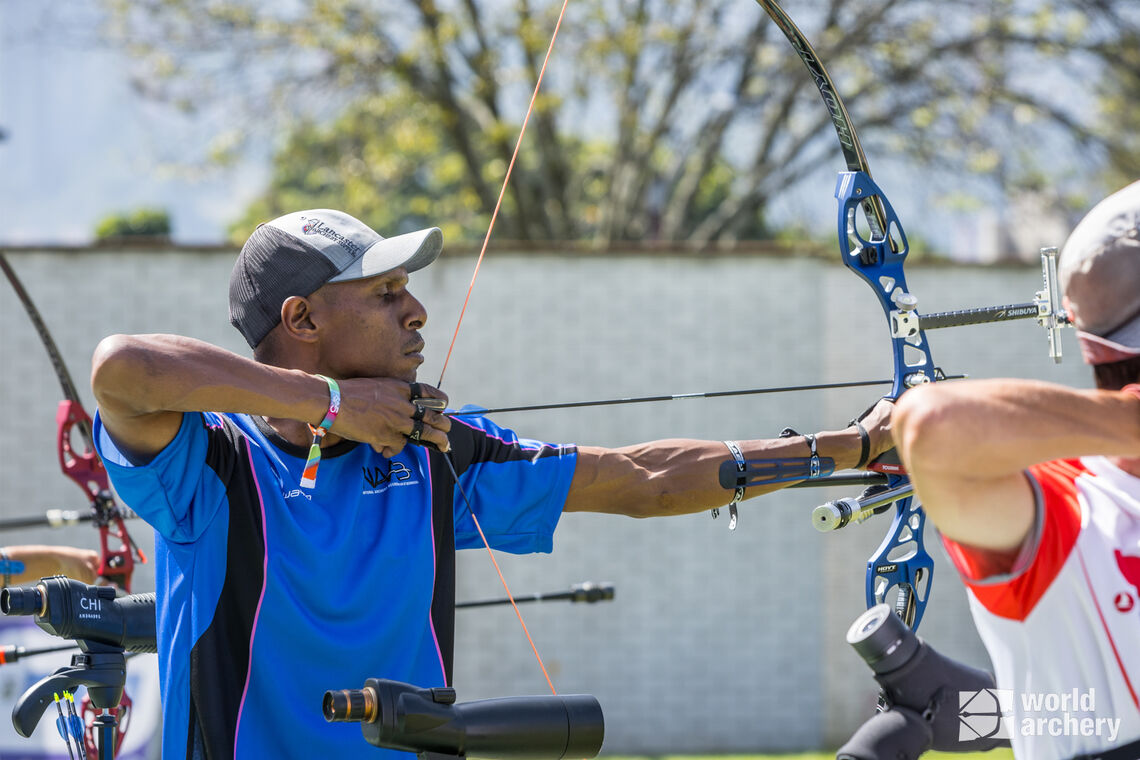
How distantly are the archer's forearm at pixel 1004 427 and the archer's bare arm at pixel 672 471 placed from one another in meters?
0.95

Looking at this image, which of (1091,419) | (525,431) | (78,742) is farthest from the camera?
(525,431)

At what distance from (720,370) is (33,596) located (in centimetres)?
478

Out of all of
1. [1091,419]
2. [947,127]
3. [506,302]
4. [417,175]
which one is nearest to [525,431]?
[506,302]

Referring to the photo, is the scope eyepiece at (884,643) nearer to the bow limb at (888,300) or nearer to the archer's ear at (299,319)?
the bow limb at (888,300)

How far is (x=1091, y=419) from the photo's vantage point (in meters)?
1.41

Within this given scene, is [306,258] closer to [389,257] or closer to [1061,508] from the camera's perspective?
[389,257]

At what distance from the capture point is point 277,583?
6.51ft

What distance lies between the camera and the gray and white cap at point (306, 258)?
85.3 inches

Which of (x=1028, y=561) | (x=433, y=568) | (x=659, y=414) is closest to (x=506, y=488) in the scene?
(x=433, y=568)

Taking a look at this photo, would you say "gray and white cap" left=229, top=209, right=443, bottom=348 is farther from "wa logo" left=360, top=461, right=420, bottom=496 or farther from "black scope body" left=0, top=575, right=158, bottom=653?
"black scope body" left=0, top=575, right=158, bottom=653

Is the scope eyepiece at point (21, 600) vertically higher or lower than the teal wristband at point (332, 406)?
lower

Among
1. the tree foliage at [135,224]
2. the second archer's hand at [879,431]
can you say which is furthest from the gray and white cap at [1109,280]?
the tree foliage at [135,224]

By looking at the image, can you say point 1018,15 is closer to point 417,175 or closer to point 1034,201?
point 1034,201

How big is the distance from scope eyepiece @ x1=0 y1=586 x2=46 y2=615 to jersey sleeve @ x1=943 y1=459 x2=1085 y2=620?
1.66 metres
